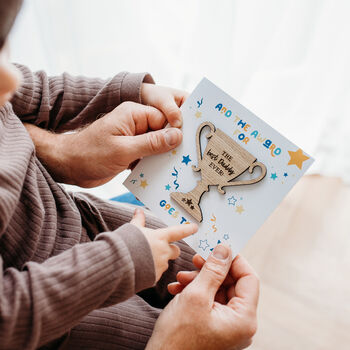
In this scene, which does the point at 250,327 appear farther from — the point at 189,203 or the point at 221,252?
the point at 189,203

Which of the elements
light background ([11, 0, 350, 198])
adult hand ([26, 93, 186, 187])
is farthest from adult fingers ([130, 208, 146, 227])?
light background ([11, 0, 350, 198])

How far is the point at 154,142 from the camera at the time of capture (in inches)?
26.6

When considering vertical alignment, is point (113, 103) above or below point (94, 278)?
above

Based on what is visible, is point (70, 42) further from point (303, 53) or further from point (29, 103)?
point (303, 53)

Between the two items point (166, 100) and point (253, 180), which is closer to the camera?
point (253, 180)

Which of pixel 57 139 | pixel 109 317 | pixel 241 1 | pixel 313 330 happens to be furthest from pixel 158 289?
pixel 241 1

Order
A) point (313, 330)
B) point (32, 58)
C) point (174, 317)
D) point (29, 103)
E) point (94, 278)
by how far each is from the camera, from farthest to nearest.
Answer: point (32, 58), point (313, 330), point (29, 103), point (174, 317), point (94, 278)

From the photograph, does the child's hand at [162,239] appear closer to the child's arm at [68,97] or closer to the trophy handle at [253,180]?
the trophy handle at [253,180]

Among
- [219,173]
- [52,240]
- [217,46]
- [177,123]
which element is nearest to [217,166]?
[219,173]

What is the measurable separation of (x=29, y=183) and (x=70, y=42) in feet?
2.74

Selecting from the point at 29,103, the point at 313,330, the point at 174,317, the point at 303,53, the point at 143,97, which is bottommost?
the point at 313,330

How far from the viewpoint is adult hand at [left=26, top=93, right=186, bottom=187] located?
0.69 m

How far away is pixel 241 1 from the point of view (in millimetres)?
1147

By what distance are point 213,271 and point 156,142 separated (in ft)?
0.85
